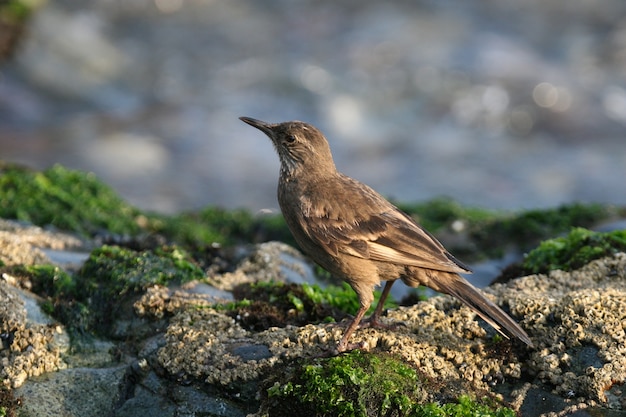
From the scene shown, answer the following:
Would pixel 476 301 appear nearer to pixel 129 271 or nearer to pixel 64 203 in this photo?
pixel 129 271

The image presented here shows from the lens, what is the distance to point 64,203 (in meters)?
9.46

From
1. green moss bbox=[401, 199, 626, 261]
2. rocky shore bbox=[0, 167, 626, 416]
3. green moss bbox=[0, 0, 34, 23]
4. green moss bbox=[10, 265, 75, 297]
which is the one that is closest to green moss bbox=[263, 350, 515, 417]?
rocky shore bbox=[0, 167, 626, 416]

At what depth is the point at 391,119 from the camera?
19.5 meters

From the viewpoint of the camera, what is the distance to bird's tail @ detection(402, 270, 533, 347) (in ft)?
17.3

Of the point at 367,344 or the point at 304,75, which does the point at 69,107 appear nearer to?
the point at 304,75

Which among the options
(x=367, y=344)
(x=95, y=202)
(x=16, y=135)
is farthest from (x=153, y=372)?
(x=16, y=135)

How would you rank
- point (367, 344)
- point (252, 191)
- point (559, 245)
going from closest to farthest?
point (367, 344) < point (559, 245) < point (252, 191)

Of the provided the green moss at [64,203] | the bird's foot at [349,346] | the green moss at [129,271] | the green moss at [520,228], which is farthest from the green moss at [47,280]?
the green moss at [520,228]

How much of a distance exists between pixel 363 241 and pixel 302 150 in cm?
114

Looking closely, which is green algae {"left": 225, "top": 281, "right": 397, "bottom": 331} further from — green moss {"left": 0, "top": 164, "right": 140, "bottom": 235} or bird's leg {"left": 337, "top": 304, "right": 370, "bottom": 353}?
green moss {"left": 0, "top": 164, "right": 140, "bottom": 235}

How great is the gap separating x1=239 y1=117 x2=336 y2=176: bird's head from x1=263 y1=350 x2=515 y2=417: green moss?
86.3 inches

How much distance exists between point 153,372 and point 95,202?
5.01 m

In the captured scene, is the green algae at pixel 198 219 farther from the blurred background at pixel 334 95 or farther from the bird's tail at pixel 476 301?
the blurred background at pixel 334 95

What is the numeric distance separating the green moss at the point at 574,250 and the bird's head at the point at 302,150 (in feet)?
6.85
